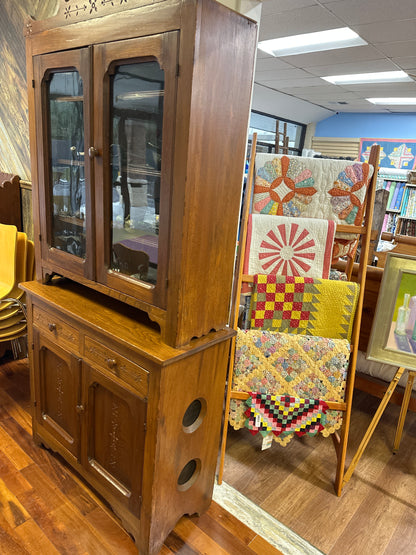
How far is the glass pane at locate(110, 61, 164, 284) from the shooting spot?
48.6 inches

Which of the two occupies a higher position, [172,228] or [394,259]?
[172,228]

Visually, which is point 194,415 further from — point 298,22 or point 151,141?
point 298,22

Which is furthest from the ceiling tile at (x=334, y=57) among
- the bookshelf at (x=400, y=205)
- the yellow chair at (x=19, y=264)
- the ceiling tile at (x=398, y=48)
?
the yellow chair at (x=19, y=264)

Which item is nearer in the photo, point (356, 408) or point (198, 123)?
point (198, 123)

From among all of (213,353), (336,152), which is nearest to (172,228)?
(213,353)

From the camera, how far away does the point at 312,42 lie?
4.02 meters

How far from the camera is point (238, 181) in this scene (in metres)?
1.37

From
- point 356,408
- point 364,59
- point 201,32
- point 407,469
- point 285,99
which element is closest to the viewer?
point 201,32

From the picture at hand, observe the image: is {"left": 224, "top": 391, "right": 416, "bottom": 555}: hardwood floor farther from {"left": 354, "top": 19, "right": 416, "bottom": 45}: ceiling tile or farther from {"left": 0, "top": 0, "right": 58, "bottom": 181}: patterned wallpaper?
{"left": 354, "top": 19, "right": 416, "bottom": 45}: ceiling tile

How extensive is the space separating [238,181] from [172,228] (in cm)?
32

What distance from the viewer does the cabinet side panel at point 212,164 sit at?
3.65 feet

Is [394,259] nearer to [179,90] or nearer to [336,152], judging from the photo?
[179,90]

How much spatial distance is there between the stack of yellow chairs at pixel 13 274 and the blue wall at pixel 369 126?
6.82 metres

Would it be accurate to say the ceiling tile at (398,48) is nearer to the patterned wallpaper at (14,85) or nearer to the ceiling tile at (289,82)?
the ceiling tile at (289,82)
